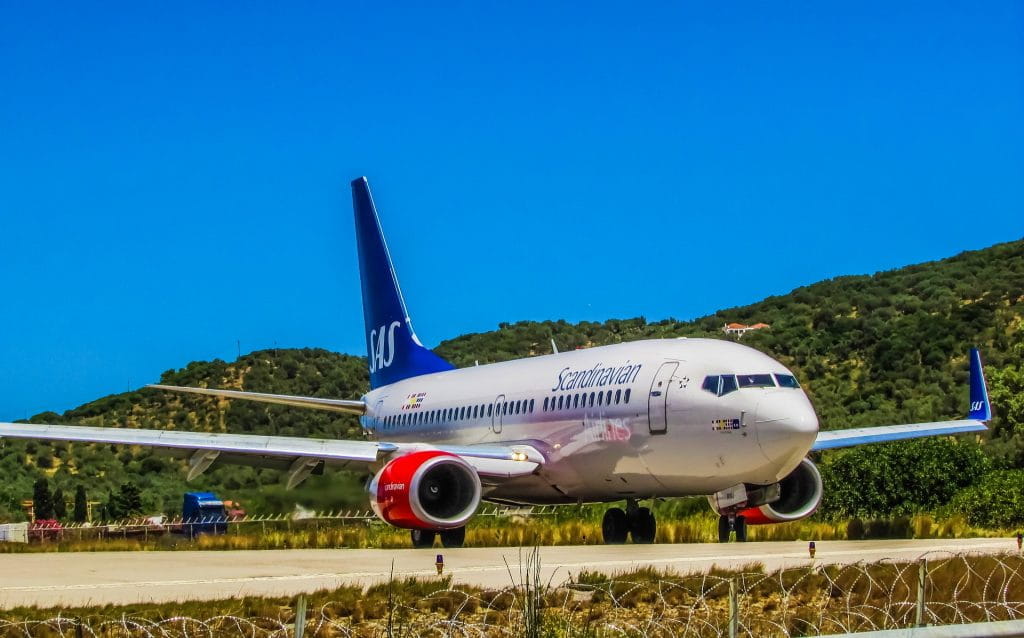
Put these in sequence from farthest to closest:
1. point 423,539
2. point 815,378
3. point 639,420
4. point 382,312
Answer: point 815,378, point 382,312, point 423,539, point 639,420

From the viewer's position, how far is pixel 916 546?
1920 cm

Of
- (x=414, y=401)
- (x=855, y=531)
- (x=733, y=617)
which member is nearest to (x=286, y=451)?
(x=414, y=401)

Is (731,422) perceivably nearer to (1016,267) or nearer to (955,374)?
(955,374)

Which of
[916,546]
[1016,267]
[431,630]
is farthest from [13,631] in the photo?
[1016,267]

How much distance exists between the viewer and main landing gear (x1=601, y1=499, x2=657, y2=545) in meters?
22.8

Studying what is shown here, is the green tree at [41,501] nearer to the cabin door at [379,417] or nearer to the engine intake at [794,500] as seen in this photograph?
the cabin door at [379,417]

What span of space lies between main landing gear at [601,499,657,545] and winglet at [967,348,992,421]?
7.77 meters

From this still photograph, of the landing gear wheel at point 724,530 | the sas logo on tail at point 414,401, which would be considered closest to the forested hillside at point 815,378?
the sas logo on tail at point 414,401

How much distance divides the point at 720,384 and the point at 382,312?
1395 cm

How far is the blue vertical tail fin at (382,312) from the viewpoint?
3172 cm

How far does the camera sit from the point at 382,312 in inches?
1281

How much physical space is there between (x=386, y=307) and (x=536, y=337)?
46890 millimetres

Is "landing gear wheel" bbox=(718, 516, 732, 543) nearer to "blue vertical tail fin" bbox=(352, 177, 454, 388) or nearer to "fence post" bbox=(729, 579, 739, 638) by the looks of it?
"blue vertical tail fin" bbox=(352, 177, 454, 388)

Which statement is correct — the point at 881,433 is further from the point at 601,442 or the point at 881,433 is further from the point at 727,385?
the point at 727,385
